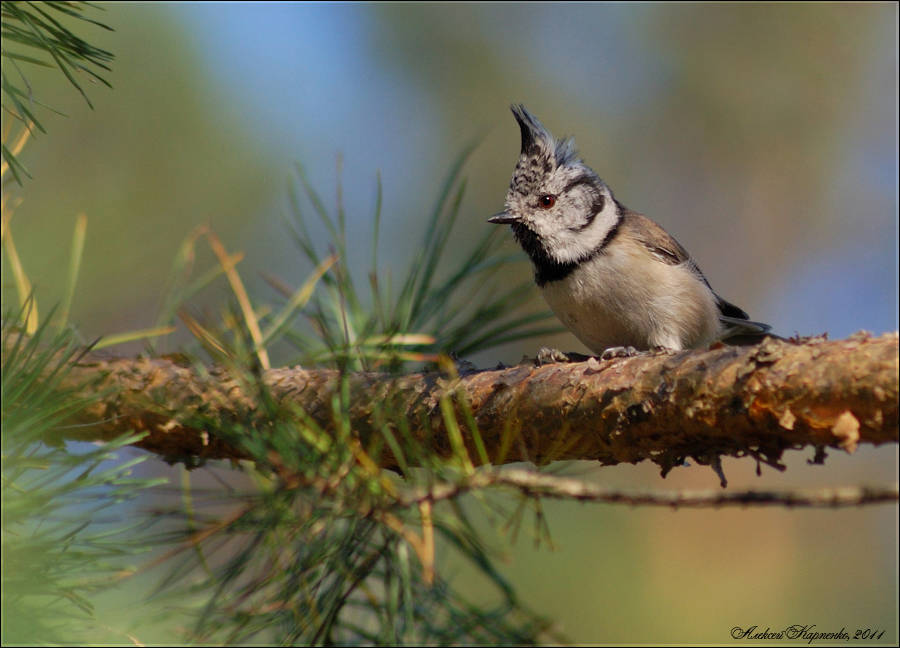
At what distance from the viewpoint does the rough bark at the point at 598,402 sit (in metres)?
1.02

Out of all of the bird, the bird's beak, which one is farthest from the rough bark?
the bird's beak

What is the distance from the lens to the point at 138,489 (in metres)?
1.09

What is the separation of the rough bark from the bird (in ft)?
2.82

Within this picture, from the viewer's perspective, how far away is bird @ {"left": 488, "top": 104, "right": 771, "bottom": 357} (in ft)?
7.49

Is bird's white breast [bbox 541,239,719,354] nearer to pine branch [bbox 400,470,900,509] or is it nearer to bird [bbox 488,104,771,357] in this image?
bird [bbox 488,104,771,357]

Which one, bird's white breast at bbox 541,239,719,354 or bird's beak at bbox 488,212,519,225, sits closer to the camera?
bird's white breast at bbox 541,239,719,354

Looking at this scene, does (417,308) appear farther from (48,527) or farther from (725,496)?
(725,496)

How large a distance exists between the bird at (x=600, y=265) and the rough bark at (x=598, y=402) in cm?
86

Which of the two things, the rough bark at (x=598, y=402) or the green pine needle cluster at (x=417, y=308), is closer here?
the rough bark at (x=598, y=402)

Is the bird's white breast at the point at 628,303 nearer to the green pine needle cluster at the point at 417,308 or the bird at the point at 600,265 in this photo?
the bird at the point at 600,265

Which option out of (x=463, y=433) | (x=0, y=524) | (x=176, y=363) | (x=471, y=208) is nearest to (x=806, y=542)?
(x=471, y=208)

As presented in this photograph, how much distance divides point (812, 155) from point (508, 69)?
2539mm

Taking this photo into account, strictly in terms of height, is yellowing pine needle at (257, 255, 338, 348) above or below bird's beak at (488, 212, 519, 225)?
below

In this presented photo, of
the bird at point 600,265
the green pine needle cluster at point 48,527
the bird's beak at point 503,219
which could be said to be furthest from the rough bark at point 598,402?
the bird's beak at point 503,219
